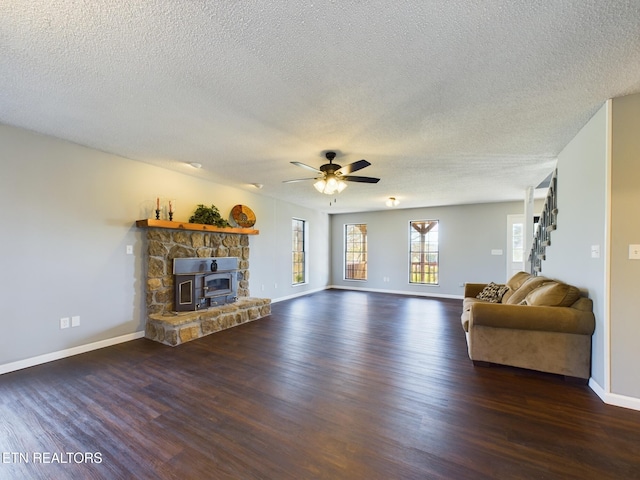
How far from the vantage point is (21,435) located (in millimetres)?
1854

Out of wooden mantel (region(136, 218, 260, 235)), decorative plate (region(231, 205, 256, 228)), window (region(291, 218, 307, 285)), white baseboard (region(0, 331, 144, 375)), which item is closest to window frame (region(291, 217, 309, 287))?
window (region(291, 218, 307, 285))

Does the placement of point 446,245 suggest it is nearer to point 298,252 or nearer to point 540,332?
point 298,252

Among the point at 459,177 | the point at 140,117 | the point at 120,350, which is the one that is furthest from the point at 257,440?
the point at 459,177

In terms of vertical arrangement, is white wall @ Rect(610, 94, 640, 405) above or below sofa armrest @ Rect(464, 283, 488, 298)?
above

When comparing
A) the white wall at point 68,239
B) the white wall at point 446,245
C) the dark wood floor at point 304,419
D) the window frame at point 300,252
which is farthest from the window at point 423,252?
the white wall at point 68,239

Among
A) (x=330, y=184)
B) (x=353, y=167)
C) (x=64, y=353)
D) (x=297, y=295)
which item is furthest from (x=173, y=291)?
(x=297, y=295)

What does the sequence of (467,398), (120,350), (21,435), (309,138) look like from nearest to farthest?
1. (21,435)
2. (467,398)
3. (309,138)
4. (120,350)

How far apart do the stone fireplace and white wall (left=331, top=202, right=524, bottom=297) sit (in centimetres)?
435

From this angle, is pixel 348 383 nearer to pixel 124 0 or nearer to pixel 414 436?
pixel 414 436

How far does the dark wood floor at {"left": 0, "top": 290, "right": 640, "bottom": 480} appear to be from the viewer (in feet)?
5.22

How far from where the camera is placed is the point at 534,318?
2643mm

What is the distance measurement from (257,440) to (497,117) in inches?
130

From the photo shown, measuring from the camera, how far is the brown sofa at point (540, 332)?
2.52m

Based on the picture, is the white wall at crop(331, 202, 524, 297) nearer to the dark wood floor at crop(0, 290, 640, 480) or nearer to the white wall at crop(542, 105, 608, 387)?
the white wall at crop(542, 105, 608, 387)
